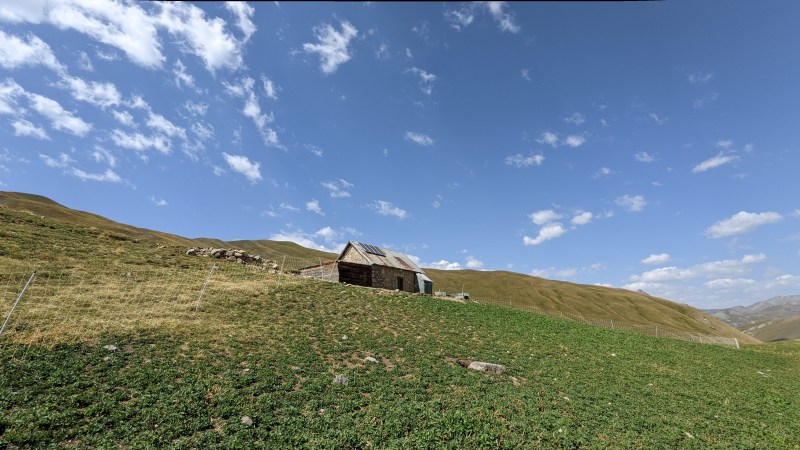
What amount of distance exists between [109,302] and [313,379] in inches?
514

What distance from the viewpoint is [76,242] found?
3102 cm

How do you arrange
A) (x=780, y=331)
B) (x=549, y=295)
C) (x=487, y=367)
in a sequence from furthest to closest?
(x=780, y=331) < (x=549, y=295) < (x=487, y=367)

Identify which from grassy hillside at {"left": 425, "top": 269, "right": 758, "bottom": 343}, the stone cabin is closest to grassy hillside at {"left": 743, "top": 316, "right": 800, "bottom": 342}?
grassy hillside at {"left": 425, "top": 269, "right": 758, "bottom": 343}

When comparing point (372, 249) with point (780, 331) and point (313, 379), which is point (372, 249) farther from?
point (780, 331)

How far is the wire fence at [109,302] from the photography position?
550 inches

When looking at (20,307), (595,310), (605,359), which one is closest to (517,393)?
(605,359)

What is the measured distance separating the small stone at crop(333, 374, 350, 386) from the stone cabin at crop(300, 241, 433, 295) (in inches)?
1142

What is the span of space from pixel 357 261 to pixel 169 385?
3514cm

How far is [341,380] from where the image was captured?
13.2m

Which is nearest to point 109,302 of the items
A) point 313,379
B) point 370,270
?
point 313,379

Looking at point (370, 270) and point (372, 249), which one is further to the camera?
point (372, 249)

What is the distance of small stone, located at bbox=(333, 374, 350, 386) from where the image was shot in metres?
13.1

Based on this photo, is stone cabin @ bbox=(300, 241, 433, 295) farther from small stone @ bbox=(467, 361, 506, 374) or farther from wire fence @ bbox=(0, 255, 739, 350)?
small stone @ bbox=(467, 361, 506, 374)

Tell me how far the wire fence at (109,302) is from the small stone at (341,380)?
7355mm
